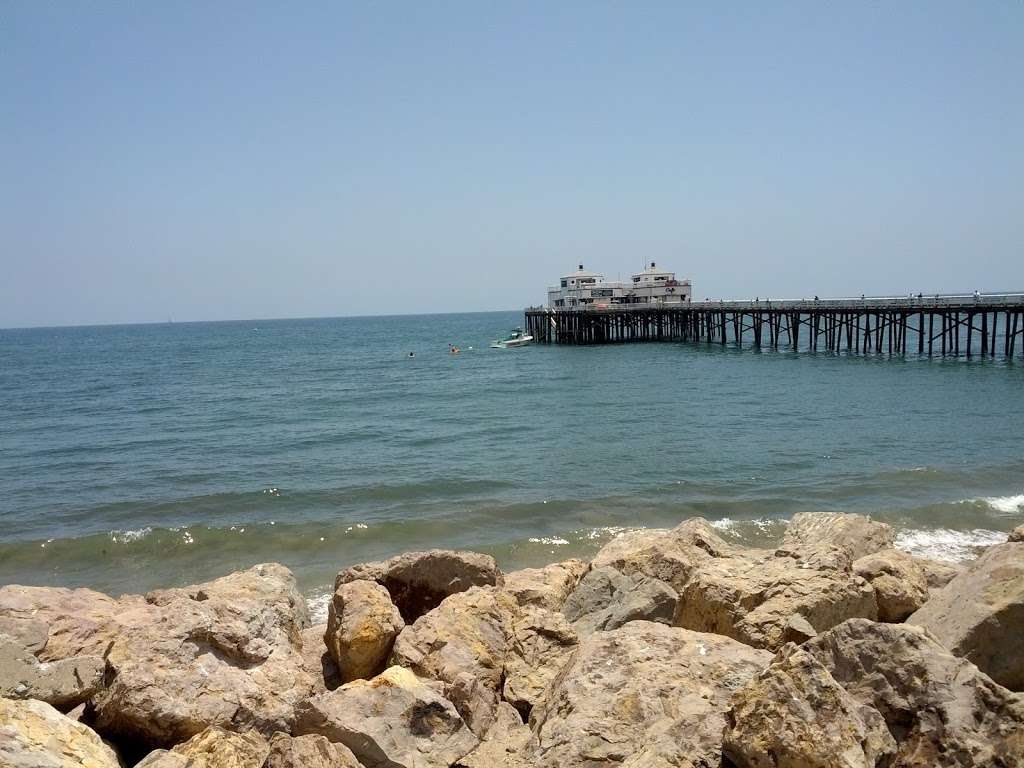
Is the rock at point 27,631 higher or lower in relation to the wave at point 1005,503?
higher

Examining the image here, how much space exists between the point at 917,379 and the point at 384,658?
36.8 meters

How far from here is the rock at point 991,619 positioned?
4887mm

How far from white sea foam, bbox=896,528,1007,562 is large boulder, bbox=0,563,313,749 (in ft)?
35.4

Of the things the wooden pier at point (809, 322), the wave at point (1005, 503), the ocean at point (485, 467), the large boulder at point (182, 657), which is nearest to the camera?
the large boulder at point (182, 657)

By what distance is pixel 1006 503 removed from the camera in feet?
51.9

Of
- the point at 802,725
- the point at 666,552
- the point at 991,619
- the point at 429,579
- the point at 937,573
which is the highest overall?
the point at 802,725

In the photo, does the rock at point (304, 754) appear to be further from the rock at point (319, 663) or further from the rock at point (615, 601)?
the rock at point (615, 601)

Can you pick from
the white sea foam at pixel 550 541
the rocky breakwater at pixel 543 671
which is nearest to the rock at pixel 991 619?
the rocky breakwater at pixel 543 671

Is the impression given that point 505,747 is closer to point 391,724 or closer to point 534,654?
point 391,724

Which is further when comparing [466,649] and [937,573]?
[937,573]

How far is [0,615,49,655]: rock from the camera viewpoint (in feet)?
18.0

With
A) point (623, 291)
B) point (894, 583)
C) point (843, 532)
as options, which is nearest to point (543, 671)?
point (894, 583)

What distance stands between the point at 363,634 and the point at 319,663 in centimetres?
74

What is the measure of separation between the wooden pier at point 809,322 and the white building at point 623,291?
4.11ft
